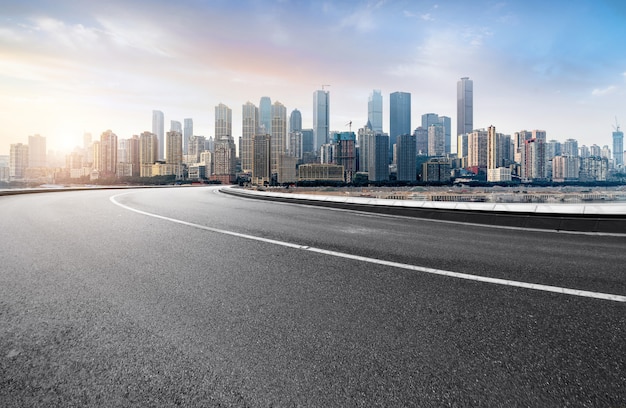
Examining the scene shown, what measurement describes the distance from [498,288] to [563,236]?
16.0 ft

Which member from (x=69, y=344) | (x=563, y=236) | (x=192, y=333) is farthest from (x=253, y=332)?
(x=563, y=236)

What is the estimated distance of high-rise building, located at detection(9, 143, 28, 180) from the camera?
419ft

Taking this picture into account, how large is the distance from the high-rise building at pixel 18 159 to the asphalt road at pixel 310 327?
512 ft

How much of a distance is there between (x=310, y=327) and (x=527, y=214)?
8904 millimetres

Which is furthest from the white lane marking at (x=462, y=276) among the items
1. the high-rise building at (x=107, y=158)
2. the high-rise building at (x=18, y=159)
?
the high-rise building at (x=107, y=158)

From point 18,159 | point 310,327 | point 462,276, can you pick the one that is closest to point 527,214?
point 462,276

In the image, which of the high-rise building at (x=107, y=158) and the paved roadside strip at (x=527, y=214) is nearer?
the paved roadside strip at (x=527, y=214)

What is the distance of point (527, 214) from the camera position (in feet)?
31.3

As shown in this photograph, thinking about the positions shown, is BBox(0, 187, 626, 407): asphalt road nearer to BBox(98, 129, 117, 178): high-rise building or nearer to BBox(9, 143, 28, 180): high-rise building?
BBox(9, 143, 28, 180): high-rise building

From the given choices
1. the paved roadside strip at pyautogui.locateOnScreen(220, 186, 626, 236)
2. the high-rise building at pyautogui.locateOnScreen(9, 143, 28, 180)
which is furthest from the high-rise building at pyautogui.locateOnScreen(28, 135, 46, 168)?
the paved roadside strip at pyautogui.locateOnScreen(220, 186, 626, 236)

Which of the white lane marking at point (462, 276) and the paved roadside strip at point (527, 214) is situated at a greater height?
the paved roadside strip at point (527, 214)

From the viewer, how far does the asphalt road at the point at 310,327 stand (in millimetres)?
2023

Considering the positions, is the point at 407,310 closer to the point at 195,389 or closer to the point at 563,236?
the point at 195,389

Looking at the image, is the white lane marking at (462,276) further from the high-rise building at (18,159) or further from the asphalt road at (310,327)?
the high-rise building at (18,159)
